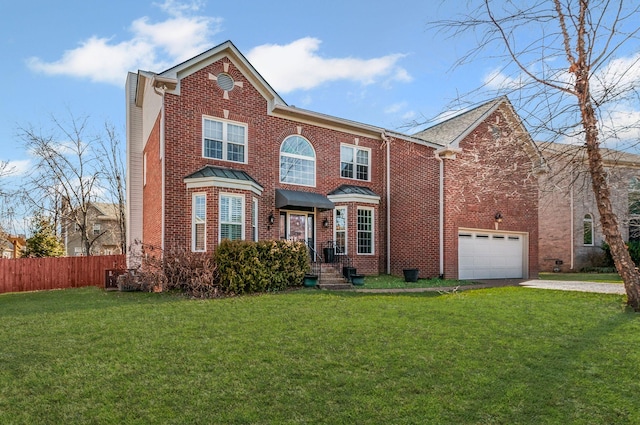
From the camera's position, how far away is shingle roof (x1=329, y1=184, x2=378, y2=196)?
54.1 feet

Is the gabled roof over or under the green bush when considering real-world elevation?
over

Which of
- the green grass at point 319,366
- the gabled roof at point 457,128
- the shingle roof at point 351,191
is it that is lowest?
the green grass at point 319,366

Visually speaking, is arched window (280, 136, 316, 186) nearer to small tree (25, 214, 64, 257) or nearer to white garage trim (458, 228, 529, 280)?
white garage trim (458, 228, 529, 280)

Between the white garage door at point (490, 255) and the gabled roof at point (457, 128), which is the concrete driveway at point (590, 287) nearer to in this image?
the white garage door at point (490, 255)

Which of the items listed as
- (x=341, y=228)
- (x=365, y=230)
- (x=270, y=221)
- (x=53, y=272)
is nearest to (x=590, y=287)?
(x=365, y=230)

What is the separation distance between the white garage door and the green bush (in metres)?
7.98

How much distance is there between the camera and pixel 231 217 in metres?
13.2

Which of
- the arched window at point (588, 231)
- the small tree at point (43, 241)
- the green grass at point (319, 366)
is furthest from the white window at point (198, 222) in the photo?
the arched window at point (588, 231)

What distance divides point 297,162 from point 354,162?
9.28 ft

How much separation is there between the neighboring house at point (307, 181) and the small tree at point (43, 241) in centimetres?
1376

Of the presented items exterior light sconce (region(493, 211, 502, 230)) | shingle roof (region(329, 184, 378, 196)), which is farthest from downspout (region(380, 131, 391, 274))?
exterior light sconce (region(493, 211, 502, 230))

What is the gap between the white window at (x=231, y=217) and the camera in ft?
42.7

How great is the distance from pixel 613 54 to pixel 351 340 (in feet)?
23.4

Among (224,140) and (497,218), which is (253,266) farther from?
(497,218)
